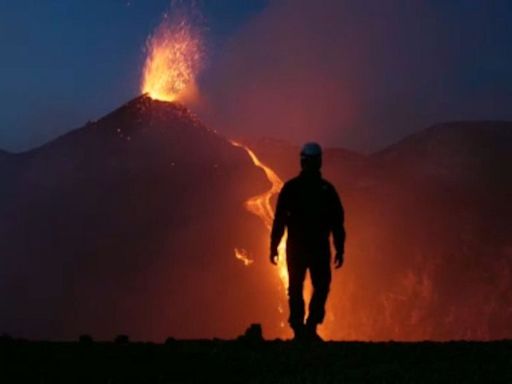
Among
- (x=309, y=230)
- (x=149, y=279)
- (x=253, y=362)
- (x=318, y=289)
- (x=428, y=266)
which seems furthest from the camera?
(x=149, y=279)

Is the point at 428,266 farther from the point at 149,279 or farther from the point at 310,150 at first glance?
the point at 310,150

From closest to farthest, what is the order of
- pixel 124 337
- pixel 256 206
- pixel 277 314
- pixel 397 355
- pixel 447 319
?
pixel 397 355 → pixel 124 337 → pixel 447 319 → pixel 277 314 → pixel 256 206

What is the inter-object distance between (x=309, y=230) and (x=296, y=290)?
0.88 metres

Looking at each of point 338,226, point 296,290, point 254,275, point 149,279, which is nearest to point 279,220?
point 338,226

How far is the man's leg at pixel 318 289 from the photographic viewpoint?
12391 millimetres

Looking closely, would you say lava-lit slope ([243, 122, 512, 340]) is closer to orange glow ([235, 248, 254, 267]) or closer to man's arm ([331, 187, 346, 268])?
orange glow ([235, 248, 254, 267])

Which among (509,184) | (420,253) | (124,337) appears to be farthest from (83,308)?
(124,337)

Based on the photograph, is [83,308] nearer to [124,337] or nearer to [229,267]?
[229,267]

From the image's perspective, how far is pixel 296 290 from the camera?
12.5 meters

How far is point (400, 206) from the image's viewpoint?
194 meters

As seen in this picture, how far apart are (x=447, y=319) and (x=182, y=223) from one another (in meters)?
63.2

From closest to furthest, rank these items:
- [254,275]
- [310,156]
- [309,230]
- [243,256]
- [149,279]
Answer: [310,156] → [309,230] → [254,275] → [243,256] → [149,279]

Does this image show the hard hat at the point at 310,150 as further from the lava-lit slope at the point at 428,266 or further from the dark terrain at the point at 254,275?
the dark terrain at the point at 254,275

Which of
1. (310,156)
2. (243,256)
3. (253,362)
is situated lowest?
(253,362)
